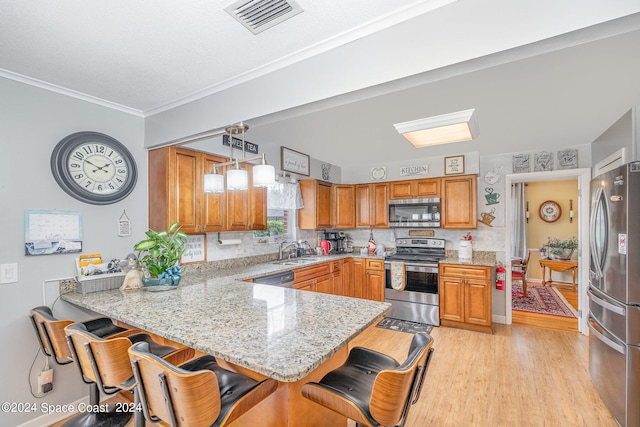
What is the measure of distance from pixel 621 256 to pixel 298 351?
2227 mm

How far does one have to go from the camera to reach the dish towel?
14.2 ft

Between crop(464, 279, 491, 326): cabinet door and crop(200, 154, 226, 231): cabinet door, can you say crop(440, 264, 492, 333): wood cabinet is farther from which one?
crop(200, 154, 226, 231): cabinet door

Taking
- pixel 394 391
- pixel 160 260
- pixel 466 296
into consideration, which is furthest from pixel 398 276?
pixel 394 391

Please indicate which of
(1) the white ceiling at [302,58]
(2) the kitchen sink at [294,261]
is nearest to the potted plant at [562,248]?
(1) the white ceiling at [302,58]

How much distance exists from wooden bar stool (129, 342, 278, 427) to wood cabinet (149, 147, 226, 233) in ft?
5.46

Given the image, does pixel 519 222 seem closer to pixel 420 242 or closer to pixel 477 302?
pixel 420 242

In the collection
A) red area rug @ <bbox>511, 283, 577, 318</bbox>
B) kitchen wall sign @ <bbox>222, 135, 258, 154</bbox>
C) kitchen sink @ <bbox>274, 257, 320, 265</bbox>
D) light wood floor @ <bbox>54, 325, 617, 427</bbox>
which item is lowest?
red area rug @ <bbox>511, 283, 577, 318</bbox>

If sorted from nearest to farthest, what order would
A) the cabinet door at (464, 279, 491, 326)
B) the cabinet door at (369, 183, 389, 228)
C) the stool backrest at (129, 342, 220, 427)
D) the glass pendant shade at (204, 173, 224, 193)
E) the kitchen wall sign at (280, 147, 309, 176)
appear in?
the stool backrest at (129, 342, 220, 427) < the glass pendant shade at (204, 173, 224, 193) < the cabinet door at (464, 279, 491, 326) < the kitchen wall sign at (280, 147, 309, 176) < the cabinet door at (369, 183, 389, 228)

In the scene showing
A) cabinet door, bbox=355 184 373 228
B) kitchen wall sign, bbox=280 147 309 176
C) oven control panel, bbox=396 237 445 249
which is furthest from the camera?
cabinet door, bbox=355 184 373 228

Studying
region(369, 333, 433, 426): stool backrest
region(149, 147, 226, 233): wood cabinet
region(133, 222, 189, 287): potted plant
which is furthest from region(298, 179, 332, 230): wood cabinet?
region(369, 333, 433, 426): stool backrest

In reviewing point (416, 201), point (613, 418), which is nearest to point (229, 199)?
point (416, 201)

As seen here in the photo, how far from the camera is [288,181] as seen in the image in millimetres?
4453

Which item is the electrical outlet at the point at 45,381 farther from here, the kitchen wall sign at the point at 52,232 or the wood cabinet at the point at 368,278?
the wood cabinet at the point at 368,278

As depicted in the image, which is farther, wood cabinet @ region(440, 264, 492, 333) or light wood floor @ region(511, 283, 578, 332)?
light wood floor @ region(511, 283, 578, 332)
